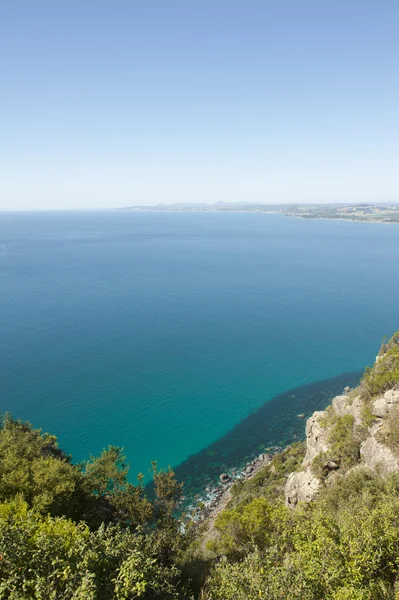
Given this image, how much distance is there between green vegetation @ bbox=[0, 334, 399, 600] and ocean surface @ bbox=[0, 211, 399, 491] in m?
18.3

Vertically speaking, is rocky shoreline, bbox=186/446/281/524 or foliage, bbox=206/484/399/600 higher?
foliage, bbox=206/484/399/600

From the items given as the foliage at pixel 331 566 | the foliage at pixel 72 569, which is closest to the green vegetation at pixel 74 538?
the foliage at pixel 72 569

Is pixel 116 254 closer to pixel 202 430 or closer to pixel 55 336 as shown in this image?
pixel 55 336

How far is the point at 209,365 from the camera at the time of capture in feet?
209

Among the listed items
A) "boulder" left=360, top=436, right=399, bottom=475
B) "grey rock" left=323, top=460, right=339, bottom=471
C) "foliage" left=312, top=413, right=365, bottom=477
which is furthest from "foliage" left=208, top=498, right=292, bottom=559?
"foliage" left=312, top=413, right=365, bottom=477

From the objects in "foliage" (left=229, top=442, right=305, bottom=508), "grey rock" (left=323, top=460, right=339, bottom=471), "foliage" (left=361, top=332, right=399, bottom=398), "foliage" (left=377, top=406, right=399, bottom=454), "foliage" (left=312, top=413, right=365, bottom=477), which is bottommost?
"foliage" (left=229, top=442, right=305, bottom=508)

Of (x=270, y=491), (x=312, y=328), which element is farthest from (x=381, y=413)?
(x=312, y=328)

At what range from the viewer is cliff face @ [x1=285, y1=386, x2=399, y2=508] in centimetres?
2267

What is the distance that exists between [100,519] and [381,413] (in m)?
20.8

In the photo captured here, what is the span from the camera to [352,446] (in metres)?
25.3

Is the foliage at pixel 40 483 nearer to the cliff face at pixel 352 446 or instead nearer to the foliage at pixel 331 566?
the foliage at pixel 331 566

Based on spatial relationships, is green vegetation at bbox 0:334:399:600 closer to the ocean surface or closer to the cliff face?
the cliff face

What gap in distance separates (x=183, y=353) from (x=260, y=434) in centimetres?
2492

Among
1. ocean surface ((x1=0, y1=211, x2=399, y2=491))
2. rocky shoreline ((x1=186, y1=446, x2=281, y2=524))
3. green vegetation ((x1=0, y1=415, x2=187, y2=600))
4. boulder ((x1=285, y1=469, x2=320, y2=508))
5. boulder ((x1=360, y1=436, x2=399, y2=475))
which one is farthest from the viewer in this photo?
ocean surface ((x1=0, y1=211, x2=399, y2=491))
